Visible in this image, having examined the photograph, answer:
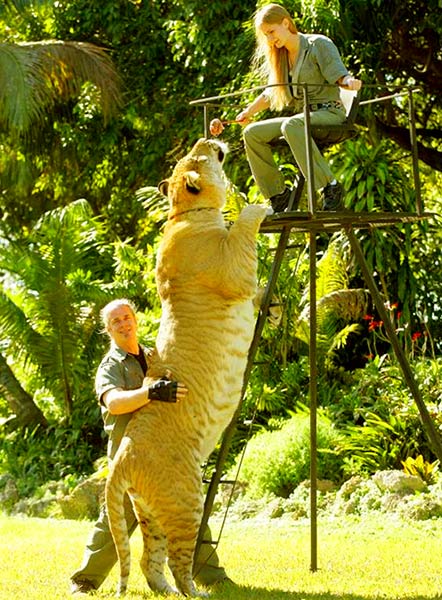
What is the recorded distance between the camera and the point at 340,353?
45.0 feet

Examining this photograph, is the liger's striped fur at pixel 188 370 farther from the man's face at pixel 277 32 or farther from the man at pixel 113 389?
the man's face at pixel 277 32

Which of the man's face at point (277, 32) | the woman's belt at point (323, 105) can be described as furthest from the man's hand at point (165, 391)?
the man's face at point (277, 32)

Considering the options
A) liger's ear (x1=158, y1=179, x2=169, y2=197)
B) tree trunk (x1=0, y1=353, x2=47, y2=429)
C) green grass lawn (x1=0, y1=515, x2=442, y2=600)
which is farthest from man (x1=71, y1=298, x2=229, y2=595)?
tree trunk (x1=0, y1=353, x2=47, y2=429)

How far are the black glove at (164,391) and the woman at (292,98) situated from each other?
131 cm

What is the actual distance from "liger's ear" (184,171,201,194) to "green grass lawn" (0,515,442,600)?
213 cm

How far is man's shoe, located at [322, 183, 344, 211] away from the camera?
6449mm

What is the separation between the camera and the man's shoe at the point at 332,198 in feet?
21.2

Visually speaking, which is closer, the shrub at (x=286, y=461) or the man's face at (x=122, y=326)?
the man's face at (x=122, y=326)

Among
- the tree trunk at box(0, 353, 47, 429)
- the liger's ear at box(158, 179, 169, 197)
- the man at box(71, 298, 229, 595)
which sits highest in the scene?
the liger's ear at box(158, 179, 169, 197)

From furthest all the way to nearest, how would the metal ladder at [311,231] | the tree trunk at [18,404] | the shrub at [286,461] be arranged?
the tree trunk at [18,404] < the shrub at [286,461] < the metal ladder at [311,231]

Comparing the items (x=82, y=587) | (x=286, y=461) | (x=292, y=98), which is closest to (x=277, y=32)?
(x=292, y=98)

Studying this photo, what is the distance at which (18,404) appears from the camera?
14695 mm

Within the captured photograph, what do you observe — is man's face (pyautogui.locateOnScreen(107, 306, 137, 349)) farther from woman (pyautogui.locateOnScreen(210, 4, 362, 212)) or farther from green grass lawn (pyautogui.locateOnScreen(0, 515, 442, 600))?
green grass lawn (pyautogui.locateOnScreen(0, 515, 442, 600))

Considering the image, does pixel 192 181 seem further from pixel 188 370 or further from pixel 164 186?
pixel 188 370
